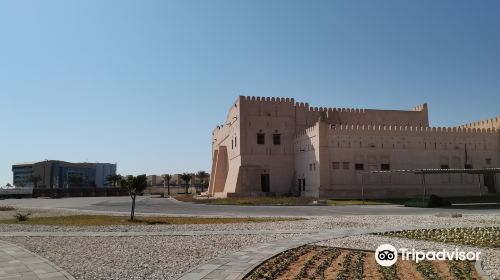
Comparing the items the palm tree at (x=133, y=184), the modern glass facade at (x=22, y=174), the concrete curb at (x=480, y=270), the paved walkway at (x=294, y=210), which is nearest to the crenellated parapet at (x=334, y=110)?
the paved walkway at (x=294, y=210)

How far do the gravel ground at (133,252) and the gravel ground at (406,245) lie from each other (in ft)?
7.63

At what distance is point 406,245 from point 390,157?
34.1m

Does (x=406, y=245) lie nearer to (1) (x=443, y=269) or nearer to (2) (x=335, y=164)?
(1) (x=443, y=269)

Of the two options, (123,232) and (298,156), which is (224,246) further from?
(298,156)

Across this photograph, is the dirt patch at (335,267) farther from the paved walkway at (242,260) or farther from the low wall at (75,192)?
the low wall at (75,192)

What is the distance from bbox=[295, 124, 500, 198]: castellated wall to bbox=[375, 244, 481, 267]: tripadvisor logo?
3113cm

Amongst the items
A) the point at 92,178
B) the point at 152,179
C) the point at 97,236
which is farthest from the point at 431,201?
the point at 92,178

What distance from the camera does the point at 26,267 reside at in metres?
8.87

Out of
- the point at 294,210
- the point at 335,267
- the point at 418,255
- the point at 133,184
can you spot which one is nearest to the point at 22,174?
the point at 133,184

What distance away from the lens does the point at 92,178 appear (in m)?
181

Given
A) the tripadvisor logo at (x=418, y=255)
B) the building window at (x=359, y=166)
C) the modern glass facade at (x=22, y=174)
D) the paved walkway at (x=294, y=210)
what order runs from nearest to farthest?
the tripadvisor logo at (x=418, y=255) → the paved walkway at (x=294, y=210) → the building window at (x=359, y=166) → the modern glass facade at (x=22, y=174)

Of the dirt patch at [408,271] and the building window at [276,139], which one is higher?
the building window at [276,139]

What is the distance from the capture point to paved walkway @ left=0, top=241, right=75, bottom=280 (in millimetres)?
7934

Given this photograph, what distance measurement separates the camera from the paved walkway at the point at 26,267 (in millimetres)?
7934
